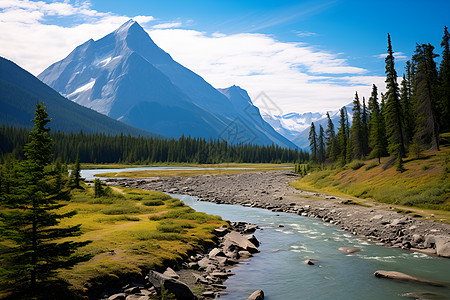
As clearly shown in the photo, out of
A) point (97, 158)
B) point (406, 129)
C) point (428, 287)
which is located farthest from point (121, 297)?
point (97, 158)

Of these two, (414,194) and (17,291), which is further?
(414,194)

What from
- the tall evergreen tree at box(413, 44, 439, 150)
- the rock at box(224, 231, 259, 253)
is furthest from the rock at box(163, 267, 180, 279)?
the tall evergreen tree at box(413, 44, 439, 150)

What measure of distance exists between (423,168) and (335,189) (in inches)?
706

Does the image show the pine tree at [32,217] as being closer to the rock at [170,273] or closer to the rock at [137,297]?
the rock at [137,297]

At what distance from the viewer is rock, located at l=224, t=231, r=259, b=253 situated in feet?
78.9

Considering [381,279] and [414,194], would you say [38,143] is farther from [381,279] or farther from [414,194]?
[414,194]

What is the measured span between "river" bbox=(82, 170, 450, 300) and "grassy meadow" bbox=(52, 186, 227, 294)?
202 inches

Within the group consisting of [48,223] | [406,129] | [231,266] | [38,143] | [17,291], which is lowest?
[231,266]

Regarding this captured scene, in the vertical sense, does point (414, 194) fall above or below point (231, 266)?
above

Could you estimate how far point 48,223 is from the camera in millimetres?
12500

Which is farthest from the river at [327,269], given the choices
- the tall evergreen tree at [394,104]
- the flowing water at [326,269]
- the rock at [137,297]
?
the tall evergreen tree at [394,104]

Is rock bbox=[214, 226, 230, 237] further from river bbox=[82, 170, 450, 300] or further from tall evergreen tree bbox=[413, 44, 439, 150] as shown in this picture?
tall evergreen tree bbox=[413, 44, 439, 150]

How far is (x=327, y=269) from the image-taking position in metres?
19.8

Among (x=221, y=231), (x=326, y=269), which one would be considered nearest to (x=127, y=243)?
(x=221, y=231)
